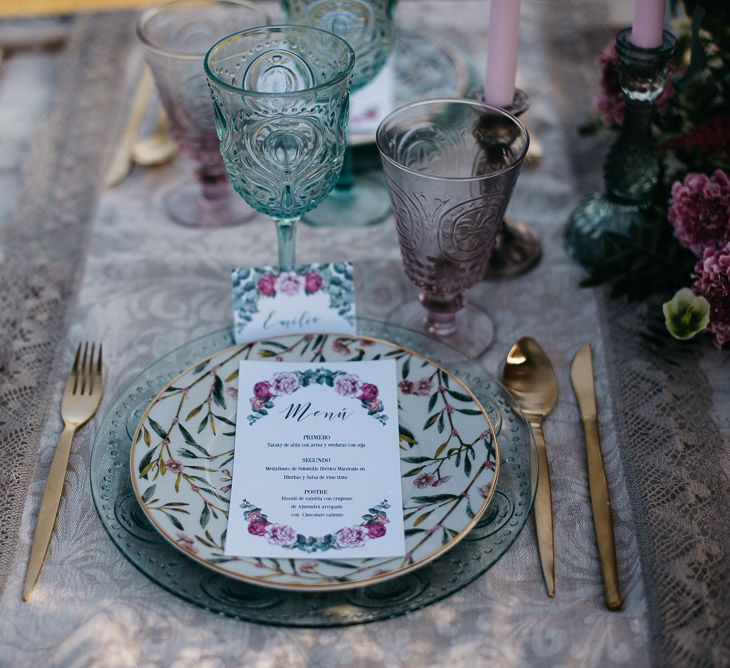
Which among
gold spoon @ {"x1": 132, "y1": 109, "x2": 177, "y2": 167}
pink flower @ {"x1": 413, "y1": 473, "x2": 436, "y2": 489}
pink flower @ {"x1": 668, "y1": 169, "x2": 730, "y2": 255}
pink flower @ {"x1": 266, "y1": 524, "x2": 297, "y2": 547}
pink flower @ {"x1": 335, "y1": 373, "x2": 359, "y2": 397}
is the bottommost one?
gold spoon @ {"x1": 132, "y1": 109, "x2": 177, "y2": 167}

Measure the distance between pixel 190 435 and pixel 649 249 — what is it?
0.46 metres

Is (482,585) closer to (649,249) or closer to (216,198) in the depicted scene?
(649,249)

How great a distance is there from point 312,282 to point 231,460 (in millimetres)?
188

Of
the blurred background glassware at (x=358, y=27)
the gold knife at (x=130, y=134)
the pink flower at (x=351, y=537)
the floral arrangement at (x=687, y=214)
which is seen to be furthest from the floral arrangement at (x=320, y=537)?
the gold knife at (x=130, y=134)

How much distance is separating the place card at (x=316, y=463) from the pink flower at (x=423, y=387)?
0.02 metres

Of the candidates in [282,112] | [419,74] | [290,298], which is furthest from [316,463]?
[419,74]

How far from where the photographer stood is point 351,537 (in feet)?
1.91

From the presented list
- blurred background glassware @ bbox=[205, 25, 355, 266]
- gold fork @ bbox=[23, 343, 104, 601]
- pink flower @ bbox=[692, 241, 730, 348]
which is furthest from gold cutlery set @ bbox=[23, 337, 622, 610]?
blurred background glassware @ bbox=[205, 25, 355, 266]

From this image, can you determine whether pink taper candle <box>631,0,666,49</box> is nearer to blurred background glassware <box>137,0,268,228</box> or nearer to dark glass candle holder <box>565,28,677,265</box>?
dark glass candle holder <box>565,28,677,265</box>

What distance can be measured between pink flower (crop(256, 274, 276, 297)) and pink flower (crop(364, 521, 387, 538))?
0.81 feet

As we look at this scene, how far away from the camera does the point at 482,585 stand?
0.60 meters

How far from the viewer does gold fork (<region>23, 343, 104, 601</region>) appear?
2.01ft

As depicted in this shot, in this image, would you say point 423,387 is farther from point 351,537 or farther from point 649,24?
point 649,24

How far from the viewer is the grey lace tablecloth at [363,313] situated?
0.57 meters
